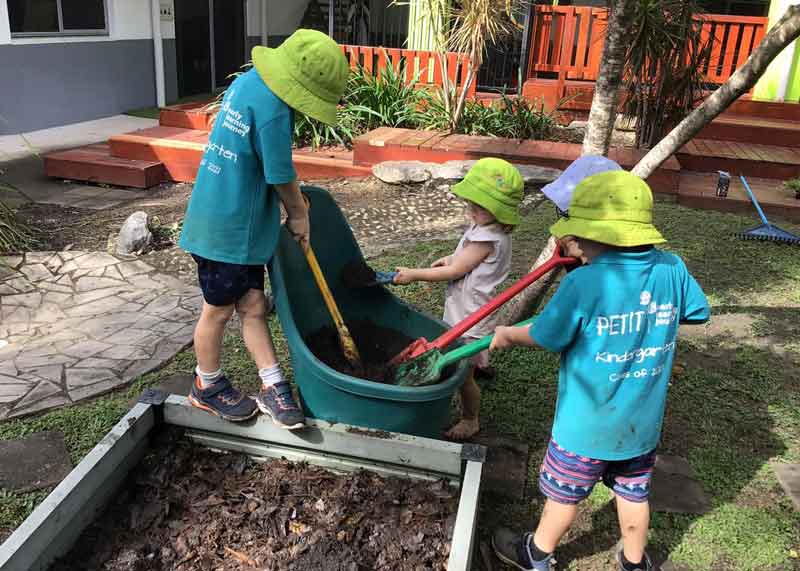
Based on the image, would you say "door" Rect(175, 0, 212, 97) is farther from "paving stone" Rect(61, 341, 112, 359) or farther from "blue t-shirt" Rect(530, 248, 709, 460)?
"blue t-shirt" Rect(530, 248, 709, 460)

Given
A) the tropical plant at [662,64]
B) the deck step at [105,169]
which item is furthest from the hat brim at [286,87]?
the tropical plant at [662,64]

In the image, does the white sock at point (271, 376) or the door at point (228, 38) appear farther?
the door at point (228, 38)

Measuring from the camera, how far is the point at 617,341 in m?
1.92

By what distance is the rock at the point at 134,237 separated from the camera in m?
4.84

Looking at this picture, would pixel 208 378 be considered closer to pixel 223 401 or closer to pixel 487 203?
pixel 223 401

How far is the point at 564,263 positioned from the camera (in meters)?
2.49

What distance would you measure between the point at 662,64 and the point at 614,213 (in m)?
5.81

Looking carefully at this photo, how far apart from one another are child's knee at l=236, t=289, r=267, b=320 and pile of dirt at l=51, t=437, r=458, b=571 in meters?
0.49

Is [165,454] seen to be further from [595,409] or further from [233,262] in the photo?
[595,409]

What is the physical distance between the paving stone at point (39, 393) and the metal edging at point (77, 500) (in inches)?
38.8

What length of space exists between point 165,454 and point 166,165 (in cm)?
520

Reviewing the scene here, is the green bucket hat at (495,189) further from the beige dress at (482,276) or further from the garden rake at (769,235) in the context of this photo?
the garden rake at (769,235)

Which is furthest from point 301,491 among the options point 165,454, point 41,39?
point 41,39

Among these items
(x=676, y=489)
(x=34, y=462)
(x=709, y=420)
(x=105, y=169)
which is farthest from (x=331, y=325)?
(x=105, y=169)
